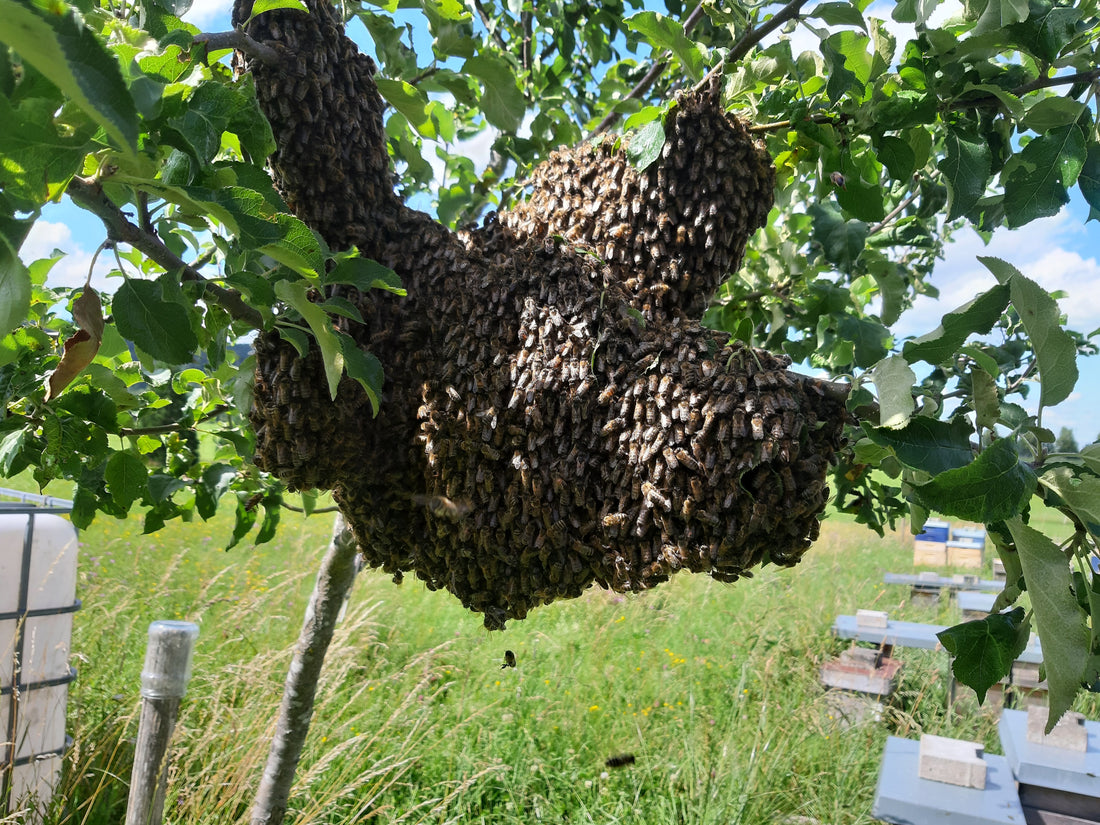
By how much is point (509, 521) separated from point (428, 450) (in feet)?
0.51

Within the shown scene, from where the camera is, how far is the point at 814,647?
600cm

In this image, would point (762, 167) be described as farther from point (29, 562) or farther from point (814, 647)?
point (814, 647)

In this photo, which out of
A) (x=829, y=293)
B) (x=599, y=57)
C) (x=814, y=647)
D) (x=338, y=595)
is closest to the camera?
(x=829, y=293)

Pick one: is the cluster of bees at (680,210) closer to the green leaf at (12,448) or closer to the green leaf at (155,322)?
the green leaf at (155,322)

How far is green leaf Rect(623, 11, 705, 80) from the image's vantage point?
3.48 feet

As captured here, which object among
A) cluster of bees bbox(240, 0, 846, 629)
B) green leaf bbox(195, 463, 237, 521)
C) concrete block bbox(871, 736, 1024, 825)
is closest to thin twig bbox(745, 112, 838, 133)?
cluster of bees bbox(240, 0, 846, 629)

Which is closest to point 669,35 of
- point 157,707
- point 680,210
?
point 680,210

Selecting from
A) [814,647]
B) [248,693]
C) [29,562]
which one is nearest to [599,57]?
[29,562]

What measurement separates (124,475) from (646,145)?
106cm

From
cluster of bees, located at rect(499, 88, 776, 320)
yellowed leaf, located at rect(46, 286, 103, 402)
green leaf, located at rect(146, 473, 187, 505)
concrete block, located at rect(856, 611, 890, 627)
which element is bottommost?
concrete block, located at rect(856, 611, 890, 627)

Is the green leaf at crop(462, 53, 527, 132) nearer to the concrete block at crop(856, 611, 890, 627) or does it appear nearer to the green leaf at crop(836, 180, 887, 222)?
the green leaf at crop(836, 180, 887, 222)

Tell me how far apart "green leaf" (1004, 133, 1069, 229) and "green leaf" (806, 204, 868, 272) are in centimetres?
27

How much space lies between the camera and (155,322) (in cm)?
80

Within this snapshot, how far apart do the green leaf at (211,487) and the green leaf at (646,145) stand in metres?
1.23
